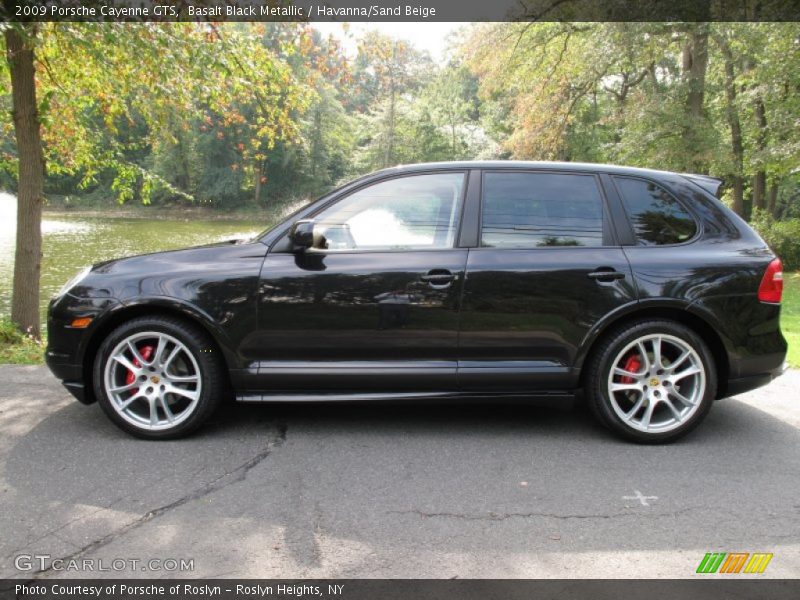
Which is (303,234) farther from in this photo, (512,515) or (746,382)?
(746,382)

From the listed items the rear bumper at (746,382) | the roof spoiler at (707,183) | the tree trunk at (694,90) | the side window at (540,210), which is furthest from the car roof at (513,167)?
the tree trunk at (694,90)

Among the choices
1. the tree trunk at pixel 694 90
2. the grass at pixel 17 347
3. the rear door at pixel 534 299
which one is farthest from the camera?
the tree trunk at pixel 694 90

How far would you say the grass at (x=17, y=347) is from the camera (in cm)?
627

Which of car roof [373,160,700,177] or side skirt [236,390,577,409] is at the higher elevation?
car roof [373,160,700,177]

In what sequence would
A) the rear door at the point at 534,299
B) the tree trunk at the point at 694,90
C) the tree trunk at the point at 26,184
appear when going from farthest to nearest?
the tree trunk at the point at 694,90 < the tree trunk at the point at 26,184 < the rear door at the point at 534,299

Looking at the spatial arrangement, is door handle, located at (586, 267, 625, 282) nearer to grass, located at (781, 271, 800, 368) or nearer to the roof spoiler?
the roof spoiler

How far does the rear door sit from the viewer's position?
3.93m

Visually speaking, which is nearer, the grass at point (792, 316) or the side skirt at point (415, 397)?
the side skirt at point (415, 397)

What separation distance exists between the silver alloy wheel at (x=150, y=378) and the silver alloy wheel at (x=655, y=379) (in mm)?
2607

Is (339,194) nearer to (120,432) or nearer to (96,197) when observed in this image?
(120,432)

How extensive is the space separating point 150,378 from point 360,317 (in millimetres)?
1362

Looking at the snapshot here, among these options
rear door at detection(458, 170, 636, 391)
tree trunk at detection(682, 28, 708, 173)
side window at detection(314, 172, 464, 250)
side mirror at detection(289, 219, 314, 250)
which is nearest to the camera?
side mirror at detection(289, 219, 314, 250)

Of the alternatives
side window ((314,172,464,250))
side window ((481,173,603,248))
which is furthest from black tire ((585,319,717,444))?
side window ((314,172,464,250))

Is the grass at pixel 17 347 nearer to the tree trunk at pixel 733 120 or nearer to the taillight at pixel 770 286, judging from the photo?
the taillight at pixel 770 286
